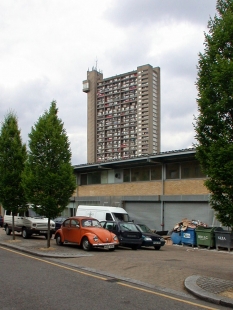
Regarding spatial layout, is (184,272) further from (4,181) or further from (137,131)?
(137,131)

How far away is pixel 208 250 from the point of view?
21.1m

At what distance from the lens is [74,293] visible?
841 cm

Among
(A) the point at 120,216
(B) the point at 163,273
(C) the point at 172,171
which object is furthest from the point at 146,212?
(B) the point at 163,273

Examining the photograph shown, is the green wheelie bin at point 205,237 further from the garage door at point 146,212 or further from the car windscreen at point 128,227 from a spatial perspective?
the garage door at point 146,212

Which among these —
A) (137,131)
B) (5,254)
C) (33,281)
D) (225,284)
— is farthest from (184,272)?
(137,131)

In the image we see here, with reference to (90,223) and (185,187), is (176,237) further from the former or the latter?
(90,223)

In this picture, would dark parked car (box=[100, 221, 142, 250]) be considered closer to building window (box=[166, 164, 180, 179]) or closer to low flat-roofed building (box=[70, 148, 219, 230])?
low flat-roofed building (box=[70, 148, 219, 230])

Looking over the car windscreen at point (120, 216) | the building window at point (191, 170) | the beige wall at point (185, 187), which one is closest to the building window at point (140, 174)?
the beige wall at point (185, 187)

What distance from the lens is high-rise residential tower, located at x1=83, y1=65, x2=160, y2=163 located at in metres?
89.9

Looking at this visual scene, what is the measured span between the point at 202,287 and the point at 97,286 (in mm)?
2538

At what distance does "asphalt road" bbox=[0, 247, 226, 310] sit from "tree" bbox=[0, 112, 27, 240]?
1066 cm

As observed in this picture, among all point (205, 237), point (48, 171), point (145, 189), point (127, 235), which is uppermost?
point (48, 171)

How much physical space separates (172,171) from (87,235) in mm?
12692

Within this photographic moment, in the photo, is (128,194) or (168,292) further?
(128,194)
